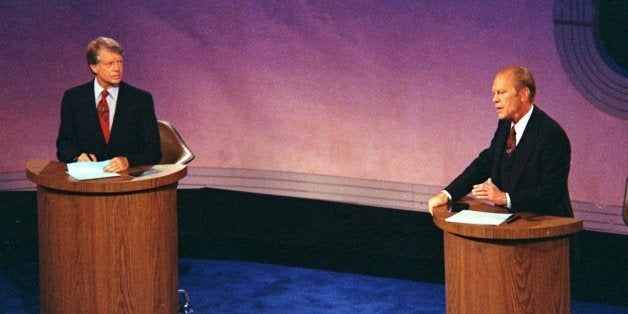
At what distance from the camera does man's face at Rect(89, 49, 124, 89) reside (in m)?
4.84

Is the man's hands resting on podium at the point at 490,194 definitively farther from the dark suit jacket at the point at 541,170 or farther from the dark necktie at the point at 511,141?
the dark necktie at the point at 511,141

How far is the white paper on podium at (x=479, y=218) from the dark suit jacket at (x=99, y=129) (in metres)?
1.96

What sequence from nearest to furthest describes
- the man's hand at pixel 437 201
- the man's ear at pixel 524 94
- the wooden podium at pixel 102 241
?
the man's ear at pixel 524 94 → the man's hand at pixel 437 201 → the wooden podium at pixel 102 241

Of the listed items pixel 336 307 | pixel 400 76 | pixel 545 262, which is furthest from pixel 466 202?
pixel 400 76

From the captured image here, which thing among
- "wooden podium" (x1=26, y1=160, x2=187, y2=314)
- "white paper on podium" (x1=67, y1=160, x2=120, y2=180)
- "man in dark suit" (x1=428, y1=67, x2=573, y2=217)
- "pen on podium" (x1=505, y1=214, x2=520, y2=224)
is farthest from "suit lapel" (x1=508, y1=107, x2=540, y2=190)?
"white paper on podium" (x1=67, y1=160, x2=120, y2=180)

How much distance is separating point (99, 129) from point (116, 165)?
481 millimetres

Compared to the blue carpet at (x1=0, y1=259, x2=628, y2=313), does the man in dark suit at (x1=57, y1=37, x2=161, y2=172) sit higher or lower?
higher

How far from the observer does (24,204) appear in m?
6.63

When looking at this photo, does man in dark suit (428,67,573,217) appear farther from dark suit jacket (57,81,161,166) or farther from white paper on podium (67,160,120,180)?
dark suit jacket (57,81,161,166)

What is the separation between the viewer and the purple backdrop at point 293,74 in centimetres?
584

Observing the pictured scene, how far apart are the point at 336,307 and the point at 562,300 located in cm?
201

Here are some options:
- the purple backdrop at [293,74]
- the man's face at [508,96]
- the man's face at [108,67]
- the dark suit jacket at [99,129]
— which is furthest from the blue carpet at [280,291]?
the man's face at [508,96]

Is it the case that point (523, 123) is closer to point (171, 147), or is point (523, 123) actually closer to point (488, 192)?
point (488, 192)

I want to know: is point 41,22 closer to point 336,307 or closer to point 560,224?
point 336,307
